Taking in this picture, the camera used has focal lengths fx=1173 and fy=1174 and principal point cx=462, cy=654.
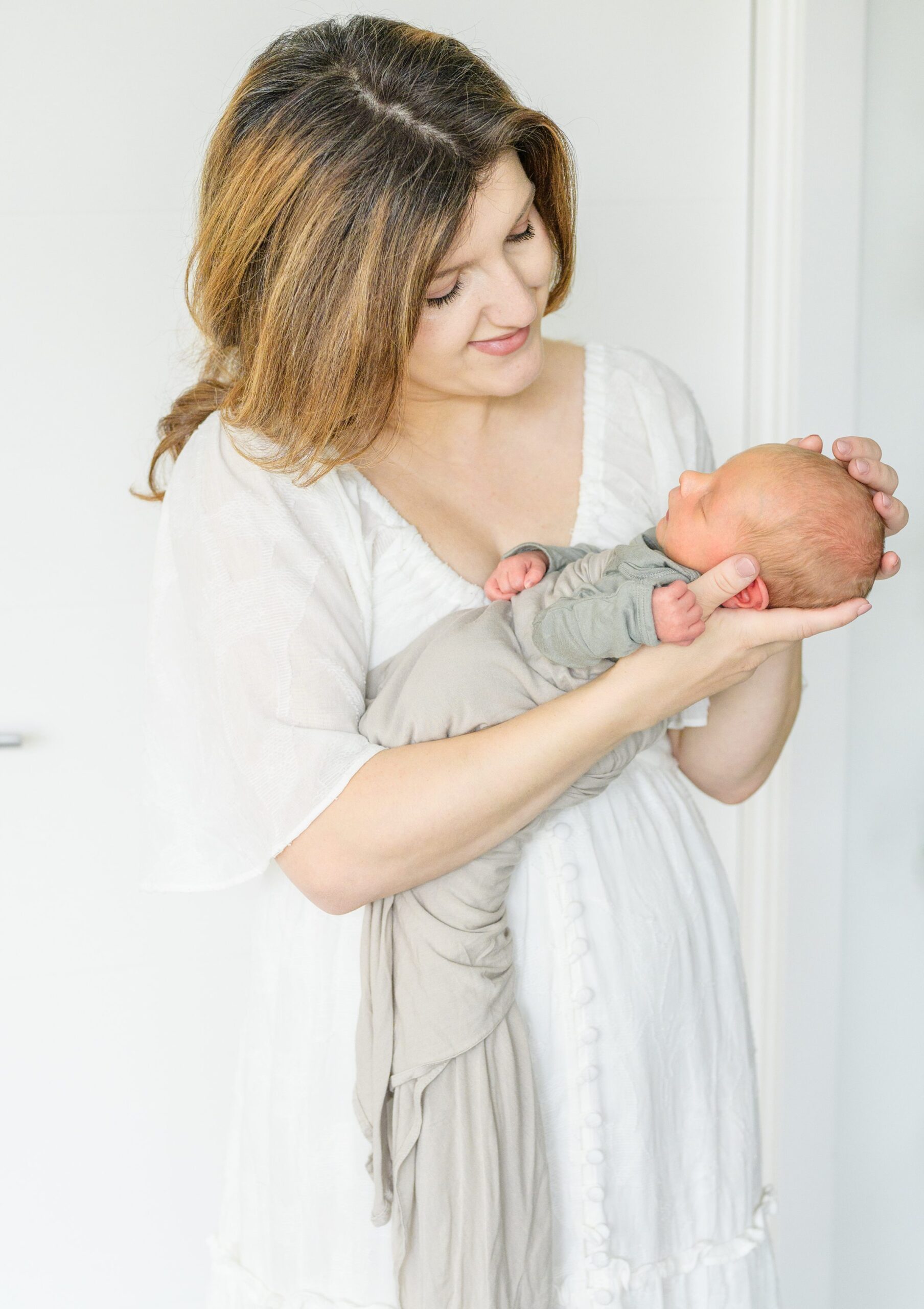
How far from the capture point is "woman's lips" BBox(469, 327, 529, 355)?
3.63 feet

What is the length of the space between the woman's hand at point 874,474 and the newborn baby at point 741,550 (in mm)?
10

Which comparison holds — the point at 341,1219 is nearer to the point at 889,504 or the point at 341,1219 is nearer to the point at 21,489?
the point at 889,504

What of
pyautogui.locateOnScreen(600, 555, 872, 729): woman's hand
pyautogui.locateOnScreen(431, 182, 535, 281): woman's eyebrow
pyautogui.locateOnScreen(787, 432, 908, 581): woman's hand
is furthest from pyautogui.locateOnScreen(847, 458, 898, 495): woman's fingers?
pyautogui.locateOnScreen(431, 182, 535, 281): woman's eyebrow

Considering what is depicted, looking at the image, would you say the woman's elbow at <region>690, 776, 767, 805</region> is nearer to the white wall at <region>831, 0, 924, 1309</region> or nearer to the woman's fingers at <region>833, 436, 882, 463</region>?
the woman's fingers at <region>833, 436, 882, 463</region>

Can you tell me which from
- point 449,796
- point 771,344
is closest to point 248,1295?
point 449,796

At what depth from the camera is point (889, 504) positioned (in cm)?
106

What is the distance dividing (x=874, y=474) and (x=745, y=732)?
1.06 ft

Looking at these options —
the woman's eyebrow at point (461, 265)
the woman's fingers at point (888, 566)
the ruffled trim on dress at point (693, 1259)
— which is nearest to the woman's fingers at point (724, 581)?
the woman's fingers at point (888, 566)

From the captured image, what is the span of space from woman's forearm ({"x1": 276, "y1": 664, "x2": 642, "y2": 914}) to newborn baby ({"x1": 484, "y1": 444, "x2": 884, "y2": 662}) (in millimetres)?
56

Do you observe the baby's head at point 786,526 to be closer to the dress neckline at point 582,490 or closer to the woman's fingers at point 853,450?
the woman's fingers at point 853,450

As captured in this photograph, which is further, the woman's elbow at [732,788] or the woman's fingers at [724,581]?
the woman's elbow at [732,788]

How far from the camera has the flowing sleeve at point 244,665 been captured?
1029 mm

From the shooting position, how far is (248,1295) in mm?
1198

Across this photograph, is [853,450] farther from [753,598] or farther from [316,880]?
[316,880]
